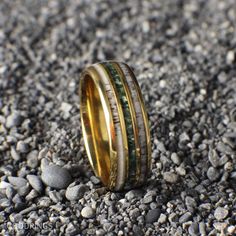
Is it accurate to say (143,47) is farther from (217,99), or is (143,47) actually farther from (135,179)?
(135,179)

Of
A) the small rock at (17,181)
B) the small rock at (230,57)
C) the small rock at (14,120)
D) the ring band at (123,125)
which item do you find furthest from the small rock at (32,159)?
the small rock at (230,57)

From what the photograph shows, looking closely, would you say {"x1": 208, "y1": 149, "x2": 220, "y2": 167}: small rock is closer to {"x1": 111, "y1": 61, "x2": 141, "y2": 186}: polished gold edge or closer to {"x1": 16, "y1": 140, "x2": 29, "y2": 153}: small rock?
{"x1": 111, "y1": 61, "x2": 141, "y2": 186}: polished gold edge

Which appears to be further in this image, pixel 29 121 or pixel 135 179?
pixel 29 121

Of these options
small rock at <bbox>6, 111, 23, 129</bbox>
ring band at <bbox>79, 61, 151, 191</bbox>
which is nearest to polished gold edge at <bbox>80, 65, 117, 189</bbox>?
ring band at <bbox>79, 61, 151, 191</bbox>

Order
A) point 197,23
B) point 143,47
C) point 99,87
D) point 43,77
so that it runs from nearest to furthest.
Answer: point 99,87 < point 43,77 < point 143,47 < point 197,23

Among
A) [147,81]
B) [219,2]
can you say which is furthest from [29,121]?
[219,2]

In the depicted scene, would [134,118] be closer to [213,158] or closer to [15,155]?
[213,158]
